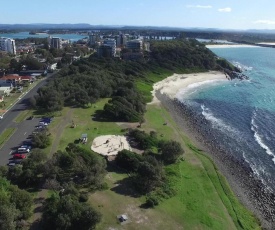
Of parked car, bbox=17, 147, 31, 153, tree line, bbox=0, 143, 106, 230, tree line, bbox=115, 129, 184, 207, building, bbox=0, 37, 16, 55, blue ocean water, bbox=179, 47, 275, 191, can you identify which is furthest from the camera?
building, bbox=0, 37, 16, 55

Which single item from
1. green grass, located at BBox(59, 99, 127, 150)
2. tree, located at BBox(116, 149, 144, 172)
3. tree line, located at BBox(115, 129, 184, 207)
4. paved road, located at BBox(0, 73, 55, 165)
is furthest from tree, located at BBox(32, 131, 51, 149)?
tree, located at BBox(116, 149, 144, 172)

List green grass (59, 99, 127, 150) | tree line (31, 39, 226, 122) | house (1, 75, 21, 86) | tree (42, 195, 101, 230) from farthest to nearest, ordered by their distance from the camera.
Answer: house (1, 75, 21, 86) < tree line (31, 39, 226, 122) < green grass (59, 99, 127, 150) < tree (42, 195, 101, 230)

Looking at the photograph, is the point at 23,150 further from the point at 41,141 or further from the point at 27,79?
the point at 27,79

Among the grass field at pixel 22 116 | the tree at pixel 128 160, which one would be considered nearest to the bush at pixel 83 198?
the tree at pixel 128 160

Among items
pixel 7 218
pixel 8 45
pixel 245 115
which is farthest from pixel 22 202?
pixel 8 45

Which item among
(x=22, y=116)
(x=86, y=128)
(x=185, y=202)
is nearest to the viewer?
(x=185, y=202)

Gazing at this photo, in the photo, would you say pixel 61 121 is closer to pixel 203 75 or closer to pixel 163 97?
pixel 163 97

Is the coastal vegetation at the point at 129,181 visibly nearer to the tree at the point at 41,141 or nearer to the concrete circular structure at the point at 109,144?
the tree at the point at 41,141

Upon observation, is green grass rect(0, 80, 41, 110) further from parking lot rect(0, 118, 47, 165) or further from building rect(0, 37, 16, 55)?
building rect(0, 37, 16, 55)
